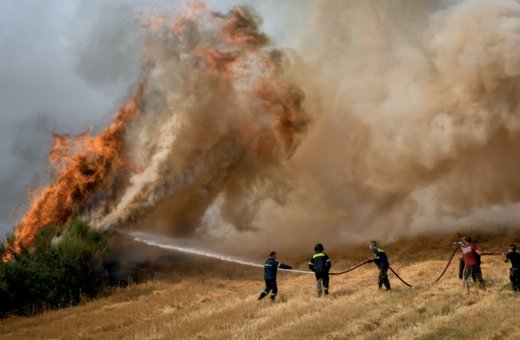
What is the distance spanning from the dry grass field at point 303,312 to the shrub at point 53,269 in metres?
1.19

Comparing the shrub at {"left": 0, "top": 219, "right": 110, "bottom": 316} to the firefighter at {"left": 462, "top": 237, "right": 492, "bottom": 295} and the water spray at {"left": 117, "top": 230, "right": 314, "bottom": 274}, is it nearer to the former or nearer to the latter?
the water spray at {"left": 117, "top": 230, "right": 314, "bottom": 274}

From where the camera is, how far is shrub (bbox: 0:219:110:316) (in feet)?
57.3

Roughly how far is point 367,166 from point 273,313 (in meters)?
16.9

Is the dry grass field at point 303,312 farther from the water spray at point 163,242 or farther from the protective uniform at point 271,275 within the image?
the water spray at point 163,242

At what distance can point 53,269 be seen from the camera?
19.5 meters

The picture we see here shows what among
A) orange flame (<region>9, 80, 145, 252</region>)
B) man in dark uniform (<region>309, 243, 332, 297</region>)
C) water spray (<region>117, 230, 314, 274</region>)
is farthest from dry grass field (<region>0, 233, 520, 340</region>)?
orange flame (<region>9, 80, 145, 252</region>)

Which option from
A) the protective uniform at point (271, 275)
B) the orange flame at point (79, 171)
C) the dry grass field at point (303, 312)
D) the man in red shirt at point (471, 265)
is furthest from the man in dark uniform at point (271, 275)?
the orange flame at point (79, 171)

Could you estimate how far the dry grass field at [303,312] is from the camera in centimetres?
977

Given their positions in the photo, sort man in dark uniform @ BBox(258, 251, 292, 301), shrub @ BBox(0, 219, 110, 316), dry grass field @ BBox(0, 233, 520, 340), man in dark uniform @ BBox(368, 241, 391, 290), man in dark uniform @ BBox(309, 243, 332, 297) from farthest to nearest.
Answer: shrub @ BBox(0, 219, 110, 316), man in dark uniform @ BBox(368, 241, 391, 290), man in dark uniform @ BBox(258, 251, 292, 301), man in dark uniform @ BBox(309, 243, 332, 297), dry grass field @ BBox(0, 233, 520, 340)

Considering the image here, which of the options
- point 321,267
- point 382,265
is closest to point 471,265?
point 382,265

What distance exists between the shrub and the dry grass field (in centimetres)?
119

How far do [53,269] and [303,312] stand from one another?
13.1 meters

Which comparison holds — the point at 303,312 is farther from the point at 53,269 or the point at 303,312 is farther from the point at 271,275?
the point at 53,269

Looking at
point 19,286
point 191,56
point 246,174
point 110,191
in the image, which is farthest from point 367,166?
point 19,286
